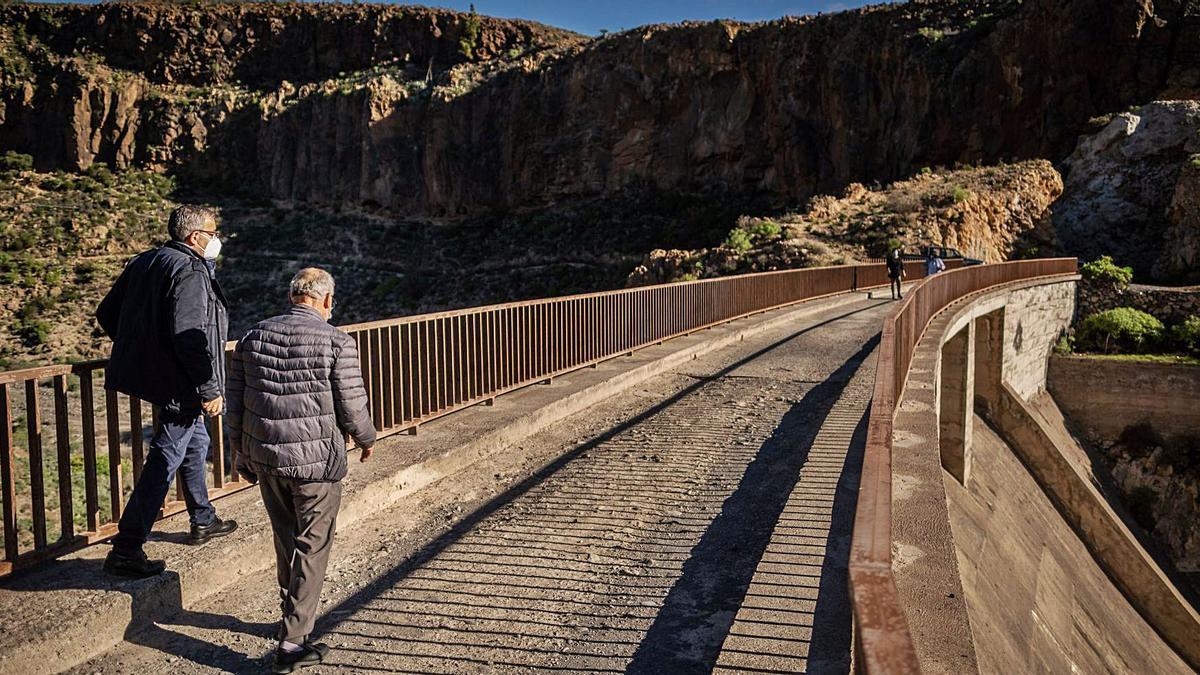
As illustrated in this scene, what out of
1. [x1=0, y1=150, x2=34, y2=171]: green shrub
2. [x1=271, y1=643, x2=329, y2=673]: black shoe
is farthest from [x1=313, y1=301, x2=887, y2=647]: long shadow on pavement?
[x1=0, y1=150, x2=34, y2=171]: green shrub

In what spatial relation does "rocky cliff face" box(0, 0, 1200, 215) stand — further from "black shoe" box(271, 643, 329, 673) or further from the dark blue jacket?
"black shoe" box(271, 643, 329, 673)

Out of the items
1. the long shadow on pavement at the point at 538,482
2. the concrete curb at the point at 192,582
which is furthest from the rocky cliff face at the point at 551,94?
the concrete curb at the point at 192,582

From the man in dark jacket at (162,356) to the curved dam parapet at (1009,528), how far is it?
11.4ft

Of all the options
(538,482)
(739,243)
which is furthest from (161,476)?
(739,243)

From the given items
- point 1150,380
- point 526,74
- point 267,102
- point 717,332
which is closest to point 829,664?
point 717,332

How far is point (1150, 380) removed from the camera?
23125mm

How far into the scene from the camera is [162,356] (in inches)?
151

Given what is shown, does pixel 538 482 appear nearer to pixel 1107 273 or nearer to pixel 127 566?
pixel 127 566

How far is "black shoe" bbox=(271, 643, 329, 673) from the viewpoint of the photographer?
3.29m

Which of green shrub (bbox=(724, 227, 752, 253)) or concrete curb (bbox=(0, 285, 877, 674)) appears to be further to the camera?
green shrub (bbox=(724, 227, 752, 253))

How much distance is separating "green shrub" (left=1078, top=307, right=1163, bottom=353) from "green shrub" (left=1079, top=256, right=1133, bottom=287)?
4.60ft

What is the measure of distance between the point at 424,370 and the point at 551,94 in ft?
206

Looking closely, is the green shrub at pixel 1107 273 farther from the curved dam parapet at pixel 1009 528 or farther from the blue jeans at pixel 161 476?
the blue jeans at pixel 161 476

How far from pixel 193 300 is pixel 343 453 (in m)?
1.12
